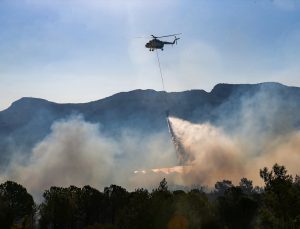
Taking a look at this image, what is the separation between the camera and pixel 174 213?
70312 millimetres

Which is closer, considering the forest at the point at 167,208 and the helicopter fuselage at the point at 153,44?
the forest at the point at 167,208

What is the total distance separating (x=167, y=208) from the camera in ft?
228

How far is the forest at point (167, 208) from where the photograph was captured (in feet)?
121

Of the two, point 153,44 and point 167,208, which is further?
point 153,44

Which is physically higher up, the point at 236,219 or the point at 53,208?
the point at 53,208

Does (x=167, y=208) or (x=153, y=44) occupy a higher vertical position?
(x=153, y=44)

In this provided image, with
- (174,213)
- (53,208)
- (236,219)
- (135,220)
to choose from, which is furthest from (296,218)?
(53,208)

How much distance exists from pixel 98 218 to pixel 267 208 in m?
96.4

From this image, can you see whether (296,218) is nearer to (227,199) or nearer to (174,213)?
(174,213)

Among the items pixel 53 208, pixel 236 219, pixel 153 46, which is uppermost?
pixel 153 46

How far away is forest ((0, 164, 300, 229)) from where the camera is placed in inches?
1457

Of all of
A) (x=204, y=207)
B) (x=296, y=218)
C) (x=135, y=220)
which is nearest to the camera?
(x=296, y=218)

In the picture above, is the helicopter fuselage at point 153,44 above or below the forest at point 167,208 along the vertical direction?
above

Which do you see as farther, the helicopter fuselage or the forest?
the helicopter fuselage
